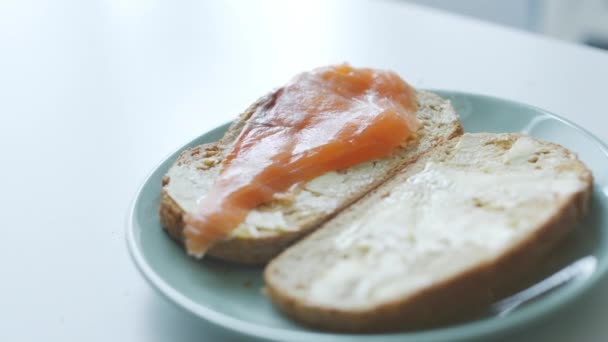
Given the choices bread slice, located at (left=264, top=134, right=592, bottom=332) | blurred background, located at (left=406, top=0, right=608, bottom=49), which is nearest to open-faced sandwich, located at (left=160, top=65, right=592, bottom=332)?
bread slice, located at (left=264, top=134, right=592, bottom=332)

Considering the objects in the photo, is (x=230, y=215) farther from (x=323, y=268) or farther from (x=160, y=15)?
(x=160, y=15)

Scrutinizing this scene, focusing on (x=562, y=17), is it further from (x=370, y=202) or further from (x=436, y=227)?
(x=436, y=227)

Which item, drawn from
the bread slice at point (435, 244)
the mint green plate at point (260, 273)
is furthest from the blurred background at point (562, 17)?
the bread slice at point (435, 244)

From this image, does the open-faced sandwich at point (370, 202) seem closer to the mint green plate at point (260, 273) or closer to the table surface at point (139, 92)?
the mint green plate at point (260, 273)

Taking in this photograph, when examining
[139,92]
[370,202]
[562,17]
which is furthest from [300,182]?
[562,17]

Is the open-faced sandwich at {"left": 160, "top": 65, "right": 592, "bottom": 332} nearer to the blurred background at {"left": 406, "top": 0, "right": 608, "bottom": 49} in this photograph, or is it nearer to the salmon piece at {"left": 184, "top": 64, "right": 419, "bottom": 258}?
the salmon piece at {"left": 184, "top": 64, "right": 419, "bottom": 258}

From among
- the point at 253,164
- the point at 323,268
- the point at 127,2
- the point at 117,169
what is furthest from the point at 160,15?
the point at 323,268
